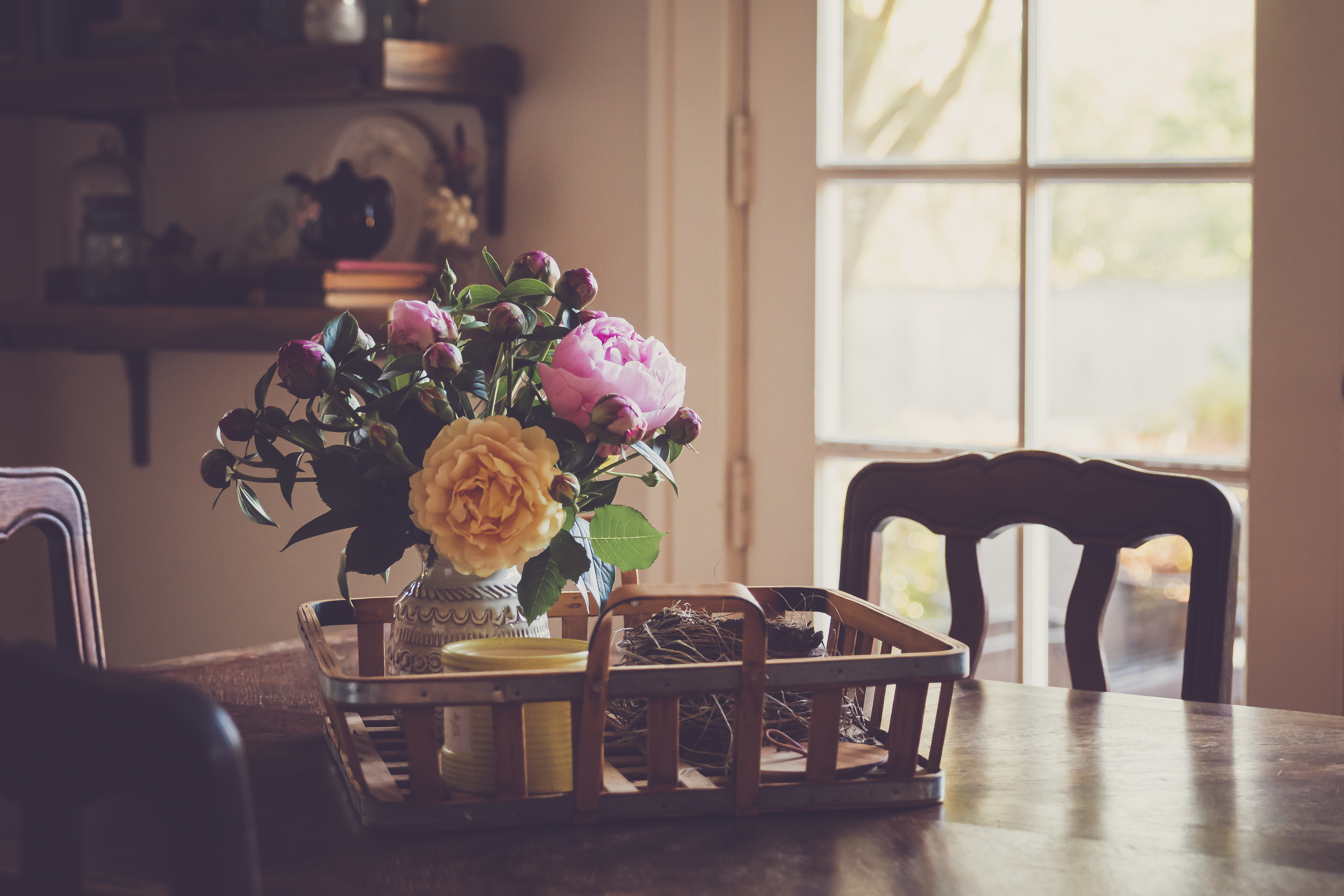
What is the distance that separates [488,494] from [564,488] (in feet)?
0.16

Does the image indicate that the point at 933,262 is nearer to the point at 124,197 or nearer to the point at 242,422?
the point at 242,422

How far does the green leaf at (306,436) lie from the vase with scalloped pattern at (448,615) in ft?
0.33

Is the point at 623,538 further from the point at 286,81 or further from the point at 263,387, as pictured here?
the point at 286,81

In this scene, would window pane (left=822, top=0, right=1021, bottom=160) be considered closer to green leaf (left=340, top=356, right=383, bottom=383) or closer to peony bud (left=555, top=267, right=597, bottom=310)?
peony bud (left=555, top=267, right=597, bottom=310)

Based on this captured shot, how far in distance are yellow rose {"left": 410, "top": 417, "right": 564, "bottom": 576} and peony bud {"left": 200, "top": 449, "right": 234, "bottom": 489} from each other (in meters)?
0.16

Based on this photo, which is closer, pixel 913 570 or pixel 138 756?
pixel 138 756

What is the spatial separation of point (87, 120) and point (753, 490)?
4.56ft

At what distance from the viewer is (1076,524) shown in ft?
4.22

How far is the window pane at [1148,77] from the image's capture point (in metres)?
1.66

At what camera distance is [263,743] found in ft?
3.28

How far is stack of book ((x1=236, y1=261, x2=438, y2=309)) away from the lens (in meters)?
1.91

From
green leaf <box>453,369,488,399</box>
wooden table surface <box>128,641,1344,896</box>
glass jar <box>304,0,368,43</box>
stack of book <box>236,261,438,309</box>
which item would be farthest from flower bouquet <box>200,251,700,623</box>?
glass jar <box>304,0,368,43</box>

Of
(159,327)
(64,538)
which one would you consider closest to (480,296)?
(64,538)

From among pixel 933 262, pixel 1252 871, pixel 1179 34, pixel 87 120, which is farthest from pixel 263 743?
pixel 87 120
